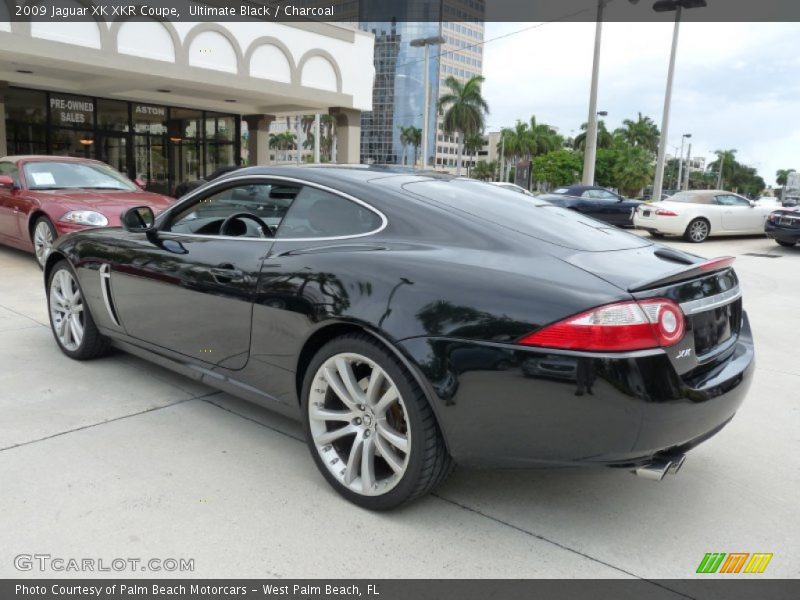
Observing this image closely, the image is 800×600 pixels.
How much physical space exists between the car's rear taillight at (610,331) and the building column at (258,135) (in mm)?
21381

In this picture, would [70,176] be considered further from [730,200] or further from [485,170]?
[485,170]

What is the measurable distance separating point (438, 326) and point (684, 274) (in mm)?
999

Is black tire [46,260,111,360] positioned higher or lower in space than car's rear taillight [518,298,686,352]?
lower

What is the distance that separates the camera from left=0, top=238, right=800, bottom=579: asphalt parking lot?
95.2 inches

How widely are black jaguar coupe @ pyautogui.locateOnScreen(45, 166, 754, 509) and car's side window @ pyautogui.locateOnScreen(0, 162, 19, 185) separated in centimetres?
595

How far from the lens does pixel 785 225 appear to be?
13.3 metres

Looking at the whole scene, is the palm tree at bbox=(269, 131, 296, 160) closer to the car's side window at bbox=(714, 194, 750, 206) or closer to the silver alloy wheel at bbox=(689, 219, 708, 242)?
the car's side window at bbox=(714, 194, 750, 206)

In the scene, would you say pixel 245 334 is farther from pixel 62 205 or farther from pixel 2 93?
pixel 2 93

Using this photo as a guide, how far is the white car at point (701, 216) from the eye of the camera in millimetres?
14883

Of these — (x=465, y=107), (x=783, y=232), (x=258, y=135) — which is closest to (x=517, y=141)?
(x=465, y=107)

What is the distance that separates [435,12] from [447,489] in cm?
5890

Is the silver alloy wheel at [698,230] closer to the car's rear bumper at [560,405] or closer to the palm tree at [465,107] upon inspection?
the car's rear bumper at [560,405]

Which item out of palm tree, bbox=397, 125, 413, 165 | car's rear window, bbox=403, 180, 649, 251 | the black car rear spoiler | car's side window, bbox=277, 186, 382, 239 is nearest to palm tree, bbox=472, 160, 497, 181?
palm tree, bbox=397, 125, 413, 165

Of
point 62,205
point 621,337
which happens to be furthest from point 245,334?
point 62,205
